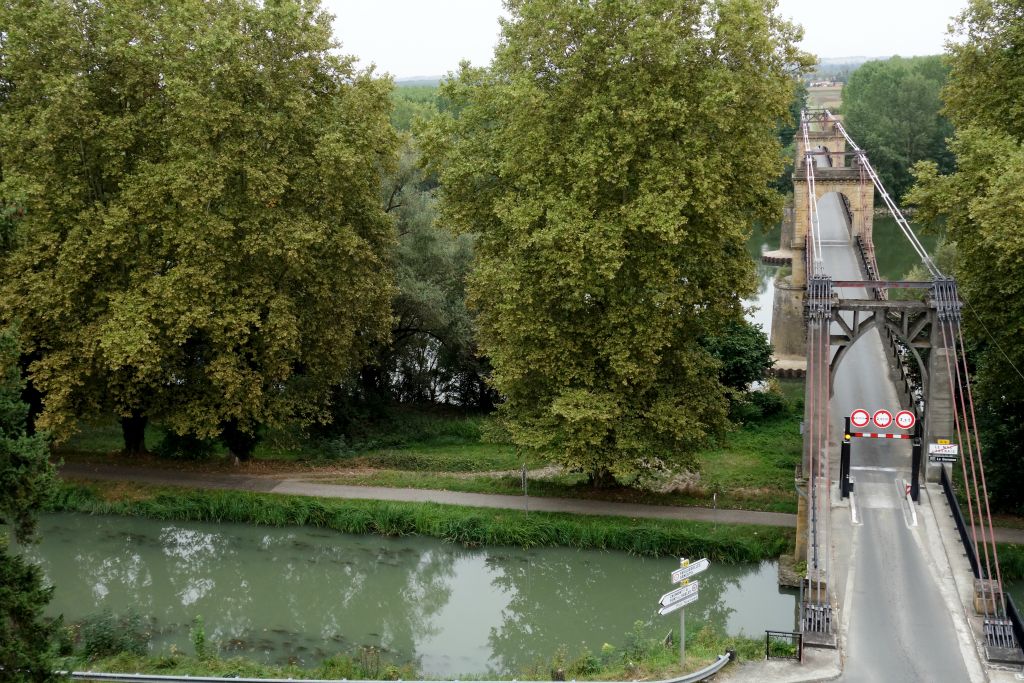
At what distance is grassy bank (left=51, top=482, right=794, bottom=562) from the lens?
79.9 ft

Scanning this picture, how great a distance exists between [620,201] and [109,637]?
14.2m

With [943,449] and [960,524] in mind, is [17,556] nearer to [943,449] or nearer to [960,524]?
[960,524]

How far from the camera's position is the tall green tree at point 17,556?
14.5m

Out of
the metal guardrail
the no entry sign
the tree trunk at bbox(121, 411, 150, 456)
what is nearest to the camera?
the metal guardrail

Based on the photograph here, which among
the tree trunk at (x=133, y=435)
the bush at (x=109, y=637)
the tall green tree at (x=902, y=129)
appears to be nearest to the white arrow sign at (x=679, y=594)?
the bush at (x=109, y=637)

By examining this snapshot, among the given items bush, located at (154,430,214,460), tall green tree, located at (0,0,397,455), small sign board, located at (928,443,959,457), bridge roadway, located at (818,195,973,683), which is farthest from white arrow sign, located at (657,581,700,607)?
bush, located at (154,430,214,460)

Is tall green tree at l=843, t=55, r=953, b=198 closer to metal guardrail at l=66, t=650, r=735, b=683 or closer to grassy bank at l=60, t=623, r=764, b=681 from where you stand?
grassy bank at l=60, t=623, r=764, b=681

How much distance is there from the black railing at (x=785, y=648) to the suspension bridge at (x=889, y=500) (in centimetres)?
36

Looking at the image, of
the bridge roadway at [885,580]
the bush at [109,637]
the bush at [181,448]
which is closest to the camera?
the bridge roadway at [885,580]

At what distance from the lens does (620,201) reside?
25.0 m

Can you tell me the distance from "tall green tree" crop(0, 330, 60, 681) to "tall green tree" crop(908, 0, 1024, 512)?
18.7 metres

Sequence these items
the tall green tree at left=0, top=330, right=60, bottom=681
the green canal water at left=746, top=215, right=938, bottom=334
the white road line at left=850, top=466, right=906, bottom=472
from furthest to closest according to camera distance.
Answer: the green canal water at left=746, top=215, right=938, bottom=334, the white road line at left=850, top=466, right=906, bottom=472, the tall green tree at left=0, top=330, right=60, bottom=681

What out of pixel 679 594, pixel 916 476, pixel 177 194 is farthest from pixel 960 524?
pixel 177 194

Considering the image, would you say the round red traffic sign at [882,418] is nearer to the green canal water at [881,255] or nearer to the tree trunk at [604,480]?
the tree trunk at [604,480]
